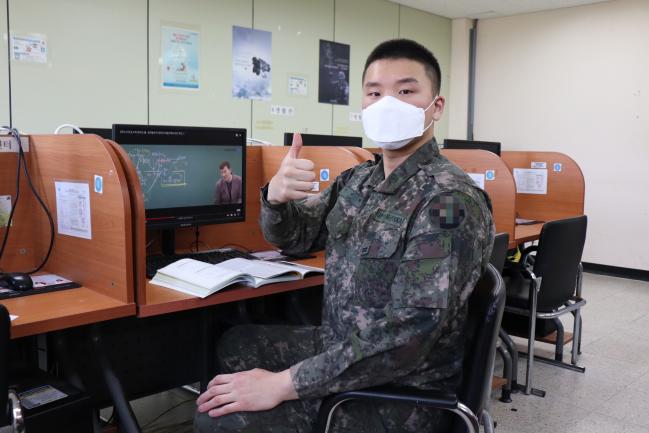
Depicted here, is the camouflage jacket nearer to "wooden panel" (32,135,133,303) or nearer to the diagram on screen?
"wooden panel" (32,135,133,303)

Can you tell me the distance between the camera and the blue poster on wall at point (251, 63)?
4.57 metres

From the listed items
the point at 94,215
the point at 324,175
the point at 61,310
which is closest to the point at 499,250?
the point at 324,175

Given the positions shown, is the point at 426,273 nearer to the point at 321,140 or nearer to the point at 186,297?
the point at 186,297

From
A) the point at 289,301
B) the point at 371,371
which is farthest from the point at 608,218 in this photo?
the point at 371,371

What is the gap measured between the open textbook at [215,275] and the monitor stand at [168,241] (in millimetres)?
298

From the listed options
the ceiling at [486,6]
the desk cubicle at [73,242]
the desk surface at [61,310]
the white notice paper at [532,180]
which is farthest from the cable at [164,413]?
the ceiling at [486,6]

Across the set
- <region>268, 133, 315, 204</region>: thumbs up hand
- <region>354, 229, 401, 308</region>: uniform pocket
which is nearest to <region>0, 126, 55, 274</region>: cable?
<region>268, 133, 315, 204</region>: thumbs up hand

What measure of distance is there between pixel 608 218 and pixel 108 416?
4.86 meters

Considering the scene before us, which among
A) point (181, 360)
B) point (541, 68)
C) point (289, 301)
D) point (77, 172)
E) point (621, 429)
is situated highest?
point (541, 68)

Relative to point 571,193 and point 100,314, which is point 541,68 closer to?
point 571,193

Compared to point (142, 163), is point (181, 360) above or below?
below

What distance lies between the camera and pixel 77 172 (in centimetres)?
179

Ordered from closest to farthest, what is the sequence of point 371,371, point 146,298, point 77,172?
point 371,371, point 146,298, point 77,172

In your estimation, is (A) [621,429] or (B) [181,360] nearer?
Result: (B) [181,360]
